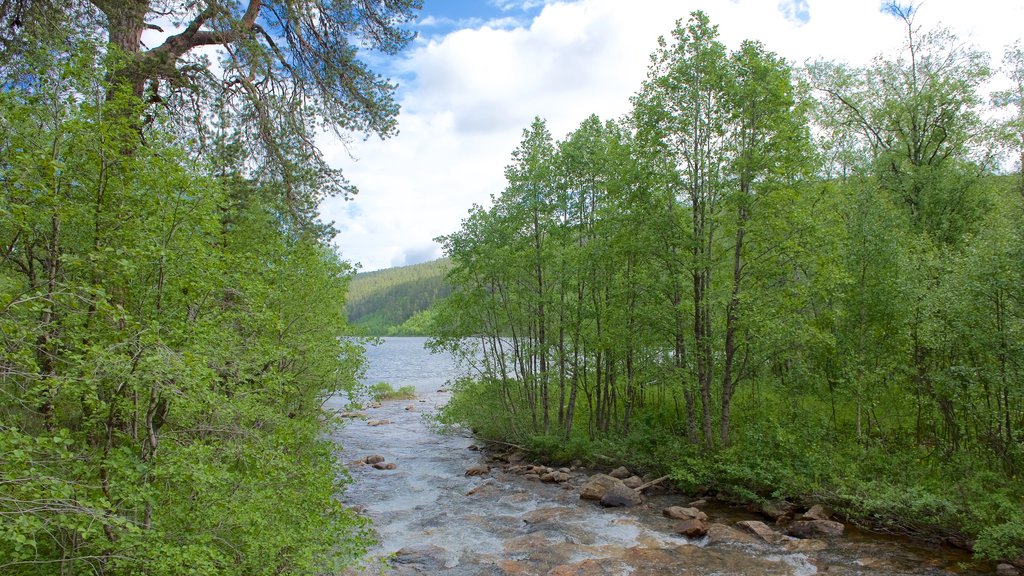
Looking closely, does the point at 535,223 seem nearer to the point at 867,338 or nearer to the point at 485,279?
the point at 485,279

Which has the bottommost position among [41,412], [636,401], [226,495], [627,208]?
[636,401]

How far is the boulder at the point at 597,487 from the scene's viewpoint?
54.0ft

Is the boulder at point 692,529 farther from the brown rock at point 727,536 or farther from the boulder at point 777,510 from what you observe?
the boulder at point 777,510

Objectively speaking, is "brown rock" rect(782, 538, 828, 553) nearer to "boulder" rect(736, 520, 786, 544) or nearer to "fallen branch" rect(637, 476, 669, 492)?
"boulder" rect(736, 520, 786, 544)

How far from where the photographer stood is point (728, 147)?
1642 centimetres

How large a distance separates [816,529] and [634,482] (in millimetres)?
5578

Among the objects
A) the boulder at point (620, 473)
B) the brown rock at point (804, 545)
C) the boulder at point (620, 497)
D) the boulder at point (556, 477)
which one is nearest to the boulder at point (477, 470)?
the boulder at point (556, 477)

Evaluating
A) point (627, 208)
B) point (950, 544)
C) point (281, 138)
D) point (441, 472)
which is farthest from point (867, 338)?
point (281, 138)

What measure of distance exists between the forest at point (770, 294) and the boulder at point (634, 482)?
3.72 ft

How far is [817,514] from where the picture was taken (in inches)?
537

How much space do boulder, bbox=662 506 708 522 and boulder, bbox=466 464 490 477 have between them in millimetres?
7547

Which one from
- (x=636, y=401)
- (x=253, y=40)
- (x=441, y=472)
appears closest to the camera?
(x=253, y=40)

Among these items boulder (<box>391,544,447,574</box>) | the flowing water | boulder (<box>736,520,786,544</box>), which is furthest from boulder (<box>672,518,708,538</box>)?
boulder (<box>391,544,447,574</box>)

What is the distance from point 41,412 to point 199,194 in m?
3.35
